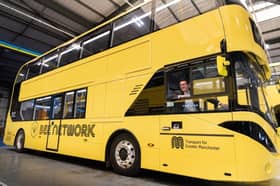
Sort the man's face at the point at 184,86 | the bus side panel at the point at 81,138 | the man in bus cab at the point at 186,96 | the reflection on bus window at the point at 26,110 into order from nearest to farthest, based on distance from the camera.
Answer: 1. the man in bus cab at the point at 186,96
2. the man's face at the point at 184,86
3. the bus side panel at the point at 81,138
4. the reflection on bus window at the point at 26,110

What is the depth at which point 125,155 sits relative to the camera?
3.85 metres

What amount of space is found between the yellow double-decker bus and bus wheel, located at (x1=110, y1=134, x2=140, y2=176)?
0.02 meters

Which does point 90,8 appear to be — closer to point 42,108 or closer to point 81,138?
point 42,108

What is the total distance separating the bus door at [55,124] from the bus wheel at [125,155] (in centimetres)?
249

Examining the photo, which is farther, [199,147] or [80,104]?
[80,104]

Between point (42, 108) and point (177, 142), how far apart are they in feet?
17.7

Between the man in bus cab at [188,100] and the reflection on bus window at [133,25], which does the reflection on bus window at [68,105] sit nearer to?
the reflection on bus window at [133,25]

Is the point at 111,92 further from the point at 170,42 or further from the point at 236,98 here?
the point at 236,98

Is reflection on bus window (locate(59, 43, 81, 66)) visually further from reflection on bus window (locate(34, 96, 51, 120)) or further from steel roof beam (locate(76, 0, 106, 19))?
steel roof beam (locate(76, 0, 106, 19))

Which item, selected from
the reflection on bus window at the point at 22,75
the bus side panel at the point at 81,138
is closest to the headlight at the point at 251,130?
the bus side panel at the point at 81,138

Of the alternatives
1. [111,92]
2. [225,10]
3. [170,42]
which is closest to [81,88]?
[111,92]

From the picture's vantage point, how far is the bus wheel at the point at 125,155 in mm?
3682

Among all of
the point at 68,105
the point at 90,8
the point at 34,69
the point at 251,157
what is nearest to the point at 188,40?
the point at 251,157

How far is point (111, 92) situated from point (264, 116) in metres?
3.03
